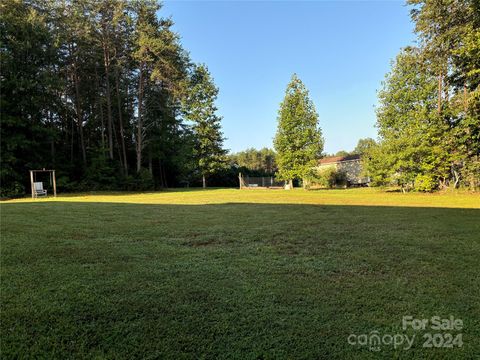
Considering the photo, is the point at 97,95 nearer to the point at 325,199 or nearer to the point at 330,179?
the point at 325,199

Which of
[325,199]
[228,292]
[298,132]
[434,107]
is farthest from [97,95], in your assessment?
[228,292]

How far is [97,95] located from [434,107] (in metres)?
23.7

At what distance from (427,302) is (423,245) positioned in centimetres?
216

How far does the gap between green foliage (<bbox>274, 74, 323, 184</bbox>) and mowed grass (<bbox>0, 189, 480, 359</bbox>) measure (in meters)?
19.9

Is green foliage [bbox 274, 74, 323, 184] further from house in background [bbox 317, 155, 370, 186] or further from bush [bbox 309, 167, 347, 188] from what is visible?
house in background [bbox 317, 155, 370, 186]

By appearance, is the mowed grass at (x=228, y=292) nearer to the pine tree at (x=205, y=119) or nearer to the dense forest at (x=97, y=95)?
the dense forest at (x=97, y=95)

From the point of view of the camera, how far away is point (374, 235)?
16.6 ft

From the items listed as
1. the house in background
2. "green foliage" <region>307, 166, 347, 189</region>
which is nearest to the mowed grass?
"green foliage" <region>307, 166, 347, 189</region>

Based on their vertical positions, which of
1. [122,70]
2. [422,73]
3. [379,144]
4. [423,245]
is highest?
[122,70]

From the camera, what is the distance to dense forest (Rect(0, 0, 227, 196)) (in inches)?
706

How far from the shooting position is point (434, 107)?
17.7m

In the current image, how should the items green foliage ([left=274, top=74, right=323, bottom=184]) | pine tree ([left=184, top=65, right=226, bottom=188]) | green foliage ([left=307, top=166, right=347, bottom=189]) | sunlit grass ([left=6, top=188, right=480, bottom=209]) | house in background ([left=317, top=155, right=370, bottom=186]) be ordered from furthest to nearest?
house in background ([left=317, top=155, right=370, bottom=186]), pine tree ([left=184, top=65, right=226, bottom=188]), green foliage ([left=307, top=166, right=347, bottom=189]), green foliage ([left=274, top=74, right=323, bottom=184]), sunlit grass ([left=6, top=188, right=480, bottom=209])

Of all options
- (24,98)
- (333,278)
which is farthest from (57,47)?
(333,278)

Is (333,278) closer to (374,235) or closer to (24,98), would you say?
(374,235)
